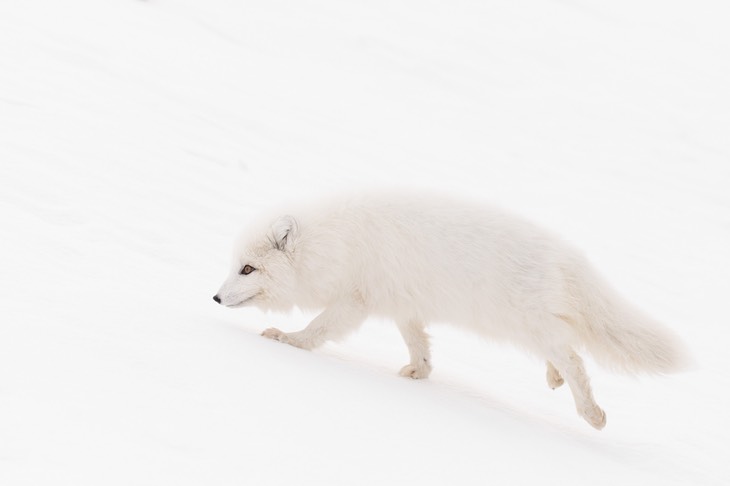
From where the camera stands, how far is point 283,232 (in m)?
5.00

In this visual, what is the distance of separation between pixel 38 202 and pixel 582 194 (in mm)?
7450

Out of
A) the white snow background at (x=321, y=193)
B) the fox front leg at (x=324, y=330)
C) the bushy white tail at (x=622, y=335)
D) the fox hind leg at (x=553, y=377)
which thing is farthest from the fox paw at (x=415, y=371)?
the bushy white tail at (x=622, y=335)

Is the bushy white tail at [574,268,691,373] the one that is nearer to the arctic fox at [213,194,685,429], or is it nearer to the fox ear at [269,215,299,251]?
the arctic fox at [213,194,685,429]

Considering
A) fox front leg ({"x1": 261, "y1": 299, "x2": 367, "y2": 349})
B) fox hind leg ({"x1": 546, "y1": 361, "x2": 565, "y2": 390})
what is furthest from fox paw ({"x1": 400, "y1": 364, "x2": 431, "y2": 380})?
fox hind leg ({"x1": 546, "y1": 361, "x2": 565, "y2": 390})

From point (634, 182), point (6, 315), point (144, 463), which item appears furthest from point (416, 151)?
point (144, 463)

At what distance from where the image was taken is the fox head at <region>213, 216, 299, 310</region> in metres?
5.00

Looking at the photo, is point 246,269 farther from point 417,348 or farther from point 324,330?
point 417,348

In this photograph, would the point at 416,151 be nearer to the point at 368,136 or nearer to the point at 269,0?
the point at 368,136

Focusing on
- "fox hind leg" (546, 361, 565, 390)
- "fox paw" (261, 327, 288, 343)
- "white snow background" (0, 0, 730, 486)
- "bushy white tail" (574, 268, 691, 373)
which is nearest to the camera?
"white snow background" (0, 0, 730, 486)

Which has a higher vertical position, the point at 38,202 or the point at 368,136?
the point at 38,202

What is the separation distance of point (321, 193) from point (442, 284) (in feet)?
3.29

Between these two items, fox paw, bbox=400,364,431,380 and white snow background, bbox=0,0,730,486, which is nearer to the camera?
white snow background, bbox=0,0,730,486

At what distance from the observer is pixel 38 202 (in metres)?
5.62

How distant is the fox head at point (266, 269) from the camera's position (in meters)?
5.00
